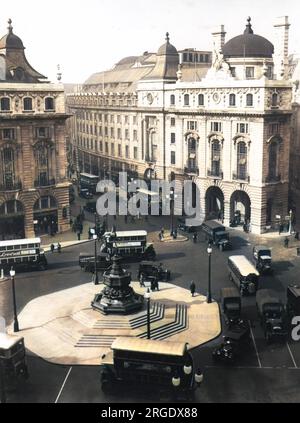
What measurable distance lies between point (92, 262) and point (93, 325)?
1479cm

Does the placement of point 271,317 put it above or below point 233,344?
above

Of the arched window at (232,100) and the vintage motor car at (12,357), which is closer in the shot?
the vintage motor car at (12,357)

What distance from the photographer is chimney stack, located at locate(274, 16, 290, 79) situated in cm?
8062

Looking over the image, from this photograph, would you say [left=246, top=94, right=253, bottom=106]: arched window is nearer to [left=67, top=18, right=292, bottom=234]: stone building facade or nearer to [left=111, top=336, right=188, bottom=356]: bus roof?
[left=67, top=18, right=292, bottom=234]: stone building facade

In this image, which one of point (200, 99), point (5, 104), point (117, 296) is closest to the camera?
point (117, 296)

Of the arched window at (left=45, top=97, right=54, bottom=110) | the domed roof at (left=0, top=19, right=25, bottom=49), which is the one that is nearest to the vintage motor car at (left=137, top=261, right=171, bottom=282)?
the arched window at (left=45, top=97, right=54, bottom=110)

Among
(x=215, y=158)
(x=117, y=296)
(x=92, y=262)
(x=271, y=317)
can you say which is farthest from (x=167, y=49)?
(x=271, y=317)

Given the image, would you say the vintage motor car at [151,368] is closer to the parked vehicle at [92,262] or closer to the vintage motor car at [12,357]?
the vintage motor car at [12,357]

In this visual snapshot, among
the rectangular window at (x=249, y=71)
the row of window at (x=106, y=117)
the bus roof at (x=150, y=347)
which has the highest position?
the rectangular window at (x=249, y=71)

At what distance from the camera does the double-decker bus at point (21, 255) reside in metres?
55.4

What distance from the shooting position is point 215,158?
75500 millimetres

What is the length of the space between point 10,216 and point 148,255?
18.8 metres

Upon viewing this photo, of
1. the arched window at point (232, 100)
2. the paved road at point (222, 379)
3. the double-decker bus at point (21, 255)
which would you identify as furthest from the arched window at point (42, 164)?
the arched window at point (232, 100)

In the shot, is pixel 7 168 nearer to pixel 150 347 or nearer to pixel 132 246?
pixel 132 246
